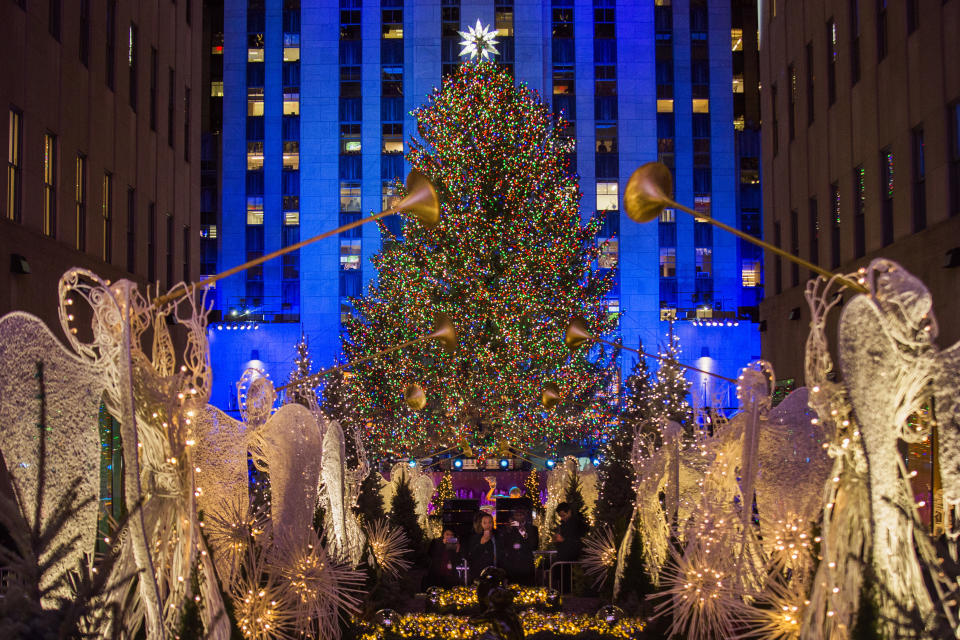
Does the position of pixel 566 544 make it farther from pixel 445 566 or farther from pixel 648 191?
pixel 648 191

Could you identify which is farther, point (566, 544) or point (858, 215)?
point (858, 215)

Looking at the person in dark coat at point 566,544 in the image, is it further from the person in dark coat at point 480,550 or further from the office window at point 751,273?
the office window at point 751,273

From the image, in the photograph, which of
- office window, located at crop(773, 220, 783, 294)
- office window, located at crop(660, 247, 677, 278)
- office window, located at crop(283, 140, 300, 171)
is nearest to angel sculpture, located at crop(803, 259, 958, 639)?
office window, located at crop(773, 220, 783, 294)

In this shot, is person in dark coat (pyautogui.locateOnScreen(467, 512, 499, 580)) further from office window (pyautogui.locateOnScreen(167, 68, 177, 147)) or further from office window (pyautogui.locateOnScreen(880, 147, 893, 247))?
office window (pyautogui.locateOnScreen(167, 68, 177, 147))

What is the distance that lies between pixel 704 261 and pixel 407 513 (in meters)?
29.3

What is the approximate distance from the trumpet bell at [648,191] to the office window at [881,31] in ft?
50.6

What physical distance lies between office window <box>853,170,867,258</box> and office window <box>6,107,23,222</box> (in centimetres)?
1743

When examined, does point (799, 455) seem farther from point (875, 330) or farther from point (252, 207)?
point (252, 207)

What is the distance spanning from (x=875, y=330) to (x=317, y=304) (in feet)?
134

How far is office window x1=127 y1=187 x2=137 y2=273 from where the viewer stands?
23141 mm

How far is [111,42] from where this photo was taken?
21922 mm

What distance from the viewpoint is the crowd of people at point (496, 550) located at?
16062 mm

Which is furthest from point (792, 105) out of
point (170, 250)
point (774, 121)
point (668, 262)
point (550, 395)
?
point (668, 262)

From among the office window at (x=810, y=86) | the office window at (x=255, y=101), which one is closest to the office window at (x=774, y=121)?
the office window at (x=810, y=86)
